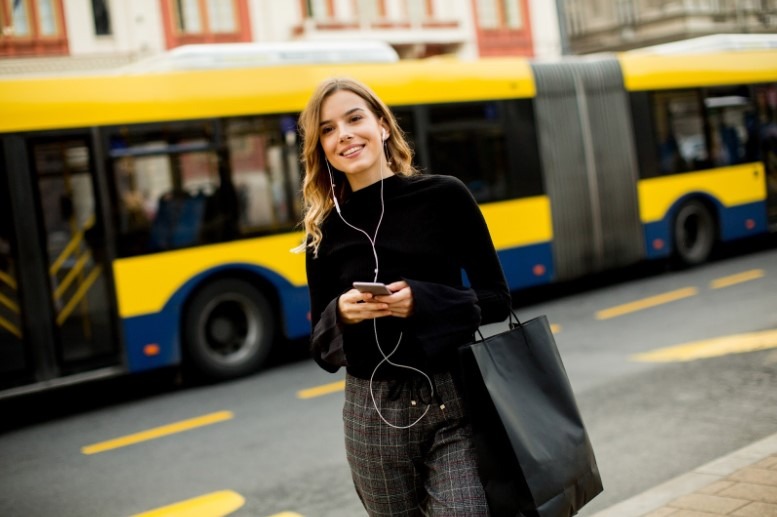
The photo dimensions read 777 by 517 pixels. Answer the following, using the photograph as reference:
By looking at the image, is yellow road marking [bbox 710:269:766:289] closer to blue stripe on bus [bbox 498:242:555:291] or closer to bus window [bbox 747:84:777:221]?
blue stripe on bus [bbox 498:242:555:291]

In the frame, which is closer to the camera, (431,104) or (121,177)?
(121,177)

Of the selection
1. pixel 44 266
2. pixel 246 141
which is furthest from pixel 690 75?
pixel 44 266

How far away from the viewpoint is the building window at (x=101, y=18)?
29.6 metres

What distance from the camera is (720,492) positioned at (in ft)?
13.7

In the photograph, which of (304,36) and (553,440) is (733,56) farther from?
(304,36)

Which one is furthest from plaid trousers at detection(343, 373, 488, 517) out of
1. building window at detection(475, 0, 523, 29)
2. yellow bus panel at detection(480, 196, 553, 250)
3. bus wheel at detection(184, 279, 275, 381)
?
building window at detection(475, 0, 523, 29)

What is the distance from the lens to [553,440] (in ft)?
8.03

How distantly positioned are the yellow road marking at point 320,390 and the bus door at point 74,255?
1859 mm

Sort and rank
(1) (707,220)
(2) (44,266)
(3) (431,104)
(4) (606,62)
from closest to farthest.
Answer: (2) (44,266)
(3) (431,104)
(4) (606,62)
(1) (707,220)

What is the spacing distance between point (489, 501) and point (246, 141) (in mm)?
7551

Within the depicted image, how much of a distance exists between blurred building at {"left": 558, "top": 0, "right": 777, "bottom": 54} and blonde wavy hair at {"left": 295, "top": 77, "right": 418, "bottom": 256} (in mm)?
30566

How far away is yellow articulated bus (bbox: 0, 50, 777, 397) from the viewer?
27.5 ft

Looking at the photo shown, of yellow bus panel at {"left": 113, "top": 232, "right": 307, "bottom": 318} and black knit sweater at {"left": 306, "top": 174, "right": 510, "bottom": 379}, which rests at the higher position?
black knit sweater at {"left": 306, "top": 174, "right": 510, "bottom": 379}

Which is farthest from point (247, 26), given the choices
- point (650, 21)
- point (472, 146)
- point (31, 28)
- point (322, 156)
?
point (322, 156)
